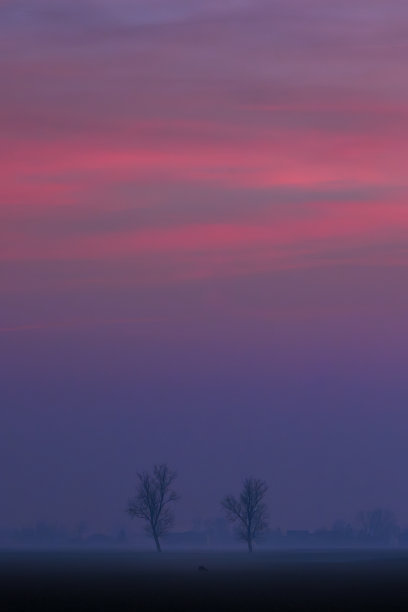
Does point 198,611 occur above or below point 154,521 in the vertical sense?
below

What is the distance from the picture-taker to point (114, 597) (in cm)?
6272

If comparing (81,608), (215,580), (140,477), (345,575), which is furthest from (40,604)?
(140,477)

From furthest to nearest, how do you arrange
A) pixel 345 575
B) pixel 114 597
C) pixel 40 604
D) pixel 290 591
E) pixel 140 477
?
pixel 140 477 < pixel 345 575 < pixel 290 591 < pixel 114 597 < pixel 40 604

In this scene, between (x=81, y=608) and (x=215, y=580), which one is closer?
(x=81, y=608)

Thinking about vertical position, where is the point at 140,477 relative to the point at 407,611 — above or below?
above

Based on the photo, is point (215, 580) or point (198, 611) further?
point (215, 580)

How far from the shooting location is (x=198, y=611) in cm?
5178

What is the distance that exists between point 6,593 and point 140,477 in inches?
5269

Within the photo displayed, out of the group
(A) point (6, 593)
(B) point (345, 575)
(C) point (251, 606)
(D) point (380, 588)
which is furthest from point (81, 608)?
(B) point (345, 575)

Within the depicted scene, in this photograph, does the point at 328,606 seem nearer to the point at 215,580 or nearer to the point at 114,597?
the point at 114,597

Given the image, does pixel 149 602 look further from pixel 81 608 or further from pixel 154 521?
pixel 154 521

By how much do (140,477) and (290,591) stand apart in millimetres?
128727

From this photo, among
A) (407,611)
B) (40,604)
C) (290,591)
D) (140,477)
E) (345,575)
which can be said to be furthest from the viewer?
(140,477)

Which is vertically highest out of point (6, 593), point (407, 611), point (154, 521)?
point (154, 521)
